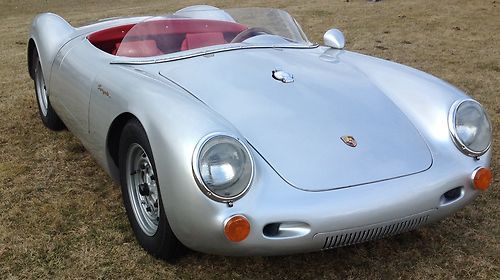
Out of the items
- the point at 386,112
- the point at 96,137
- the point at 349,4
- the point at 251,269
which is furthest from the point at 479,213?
the point at 349,4

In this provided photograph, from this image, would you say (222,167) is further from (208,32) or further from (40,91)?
(40,91)

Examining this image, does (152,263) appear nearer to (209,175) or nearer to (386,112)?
(209,175)

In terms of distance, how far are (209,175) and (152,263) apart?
27.9 inches

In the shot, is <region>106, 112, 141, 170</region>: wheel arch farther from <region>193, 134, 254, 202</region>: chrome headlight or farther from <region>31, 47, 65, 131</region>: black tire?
<region>31, 47, 65, 131</region>: black tire

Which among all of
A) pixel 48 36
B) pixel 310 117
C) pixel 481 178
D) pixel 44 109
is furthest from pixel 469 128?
pixel 44 109

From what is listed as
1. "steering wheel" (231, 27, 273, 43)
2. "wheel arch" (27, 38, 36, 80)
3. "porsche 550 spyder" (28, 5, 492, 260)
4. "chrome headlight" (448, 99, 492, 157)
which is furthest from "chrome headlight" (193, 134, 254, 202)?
"wheel arch" (27, 38, 36, 80)

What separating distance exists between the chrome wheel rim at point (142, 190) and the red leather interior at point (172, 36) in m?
0.75

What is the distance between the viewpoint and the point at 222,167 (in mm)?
2062

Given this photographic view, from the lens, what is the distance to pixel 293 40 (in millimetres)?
3529

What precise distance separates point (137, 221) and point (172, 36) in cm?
114

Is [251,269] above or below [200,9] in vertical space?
below

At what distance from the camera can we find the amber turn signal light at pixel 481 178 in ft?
7.80

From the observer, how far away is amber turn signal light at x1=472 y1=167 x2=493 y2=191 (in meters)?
2.38

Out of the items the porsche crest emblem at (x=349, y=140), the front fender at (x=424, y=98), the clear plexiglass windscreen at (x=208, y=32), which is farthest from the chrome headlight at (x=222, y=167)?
the clear plexiglass windscreen at (x=208, y=32)
